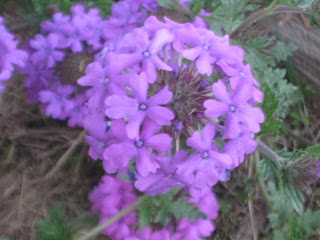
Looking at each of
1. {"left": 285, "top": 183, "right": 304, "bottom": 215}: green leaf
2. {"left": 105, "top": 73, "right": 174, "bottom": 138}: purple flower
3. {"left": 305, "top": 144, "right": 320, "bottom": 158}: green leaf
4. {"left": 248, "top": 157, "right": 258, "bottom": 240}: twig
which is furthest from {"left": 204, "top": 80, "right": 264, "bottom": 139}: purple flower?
{"left": 248, "top": 157, "right": 258, "bottom": 240}: twig

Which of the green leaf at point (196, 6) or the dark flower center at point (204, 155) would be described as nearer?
the dark flower center at point (204, 155)

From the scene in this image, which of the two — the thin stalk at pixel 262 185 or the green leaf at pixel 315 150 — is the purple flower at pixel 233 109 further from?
the thin stalk at pixel 262 185

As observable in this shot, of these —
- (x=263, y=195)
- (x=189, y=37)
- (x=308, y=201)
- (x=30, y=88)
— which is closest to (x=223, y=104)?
(x=189, y=37)

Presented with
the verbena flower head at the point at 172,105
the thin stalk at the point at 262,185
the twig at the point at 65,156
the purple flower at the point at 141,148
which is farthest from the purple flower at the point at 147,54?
the thin stalk at the point at 262,185

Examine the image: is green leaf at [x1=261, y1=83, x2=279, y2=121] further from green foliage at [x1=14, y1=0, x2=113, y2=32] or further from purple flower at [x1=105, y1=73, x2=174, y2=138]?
green foliage at [x1=14, y1=0, x2=113, y2=32]

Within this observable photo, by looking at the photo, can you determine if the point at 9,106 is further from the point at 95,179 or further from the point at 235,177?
the point at 235,177

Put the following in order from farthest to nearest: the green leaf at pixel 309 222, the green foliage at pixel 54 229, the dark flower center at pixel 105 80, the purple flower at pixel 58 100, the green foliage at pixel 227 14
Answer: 1. the green leaf at pixel 309 222
2. the purple flower at pixel 58 100
3. the green foliage at pixel 227 14
4. the green foliage at pixel 54 229
5. the dark flower center at pixel 105 80
